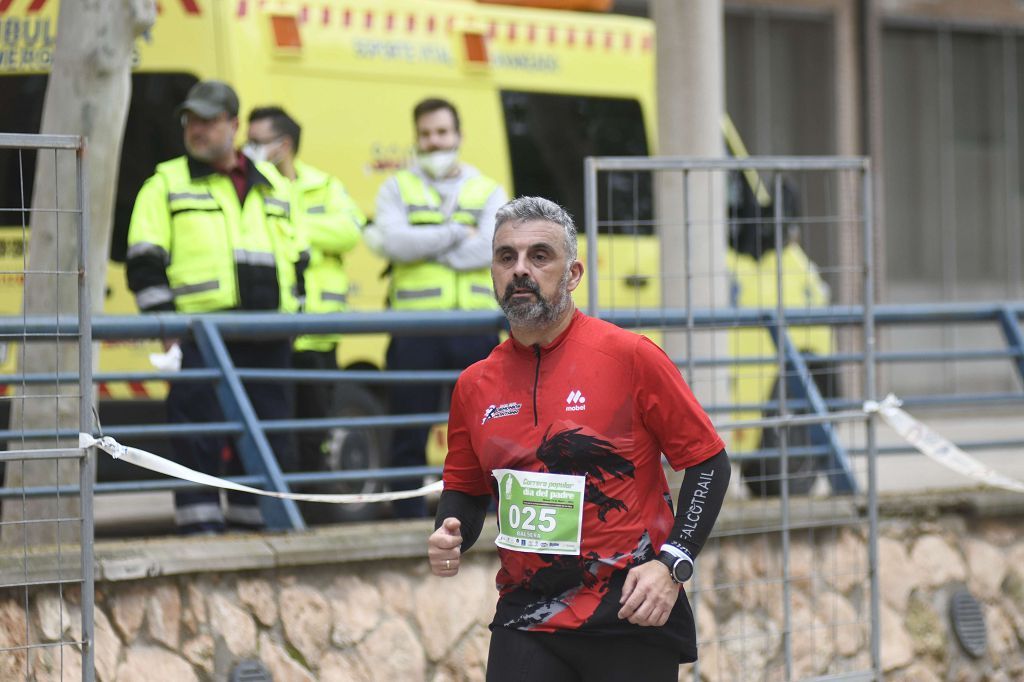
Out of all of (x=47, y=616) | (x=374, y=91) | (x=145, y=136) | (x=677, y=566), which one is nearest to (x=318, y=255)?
(x=145, y=136)

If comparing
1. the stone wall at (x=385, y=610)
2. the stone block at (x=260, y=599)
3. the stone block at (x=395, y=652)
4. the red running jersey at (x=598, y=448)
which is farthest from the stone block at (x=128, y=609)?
the red running jersey at (x=598, y=448)

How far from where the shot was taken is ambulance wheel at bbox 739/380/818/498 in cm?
619

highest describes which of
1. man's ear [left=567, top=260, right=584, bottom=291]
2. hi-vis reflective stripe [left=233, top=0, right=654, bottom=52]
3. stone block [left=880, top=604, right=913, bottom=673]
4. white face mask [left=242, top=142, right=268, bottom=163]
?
hi-vis reflective stripe [left=233, top=0, right=654, bottom=52]

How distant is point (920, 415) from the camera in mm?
16797

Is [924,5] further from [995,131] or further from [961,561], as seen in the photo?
[961,561]

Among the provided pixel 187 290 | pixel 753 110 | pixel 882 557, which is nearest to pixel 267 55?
pixel 187 290

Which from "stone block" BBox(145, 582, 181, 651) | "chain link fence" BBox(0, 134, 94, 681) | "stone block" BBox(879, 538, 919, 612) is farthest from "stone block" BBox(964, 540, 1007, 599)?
"chain link fence" BBox(0, 134, 94, 681)

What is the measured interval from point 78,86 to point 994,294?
14.4 meters

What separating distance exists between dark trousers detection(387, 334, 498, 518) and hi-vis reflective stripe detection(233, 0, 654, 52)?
233 cm

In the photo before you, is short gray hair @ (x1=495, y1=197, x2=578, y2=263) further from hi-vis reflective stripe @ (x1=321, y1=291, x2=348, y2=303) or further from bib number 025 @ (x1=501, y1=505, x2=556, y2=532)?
hi-vis reflective stripe @ (x1=321, y1=291, x2=348, y2=303)

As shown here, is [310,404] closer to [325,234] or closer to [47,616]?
[325,234]

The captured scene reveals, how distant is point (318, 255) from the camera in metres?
7.75

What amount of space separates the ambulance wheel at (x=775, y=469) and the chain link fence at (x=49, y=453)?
2.32 m

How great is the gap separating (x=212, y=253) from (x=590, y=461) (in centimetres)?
348
